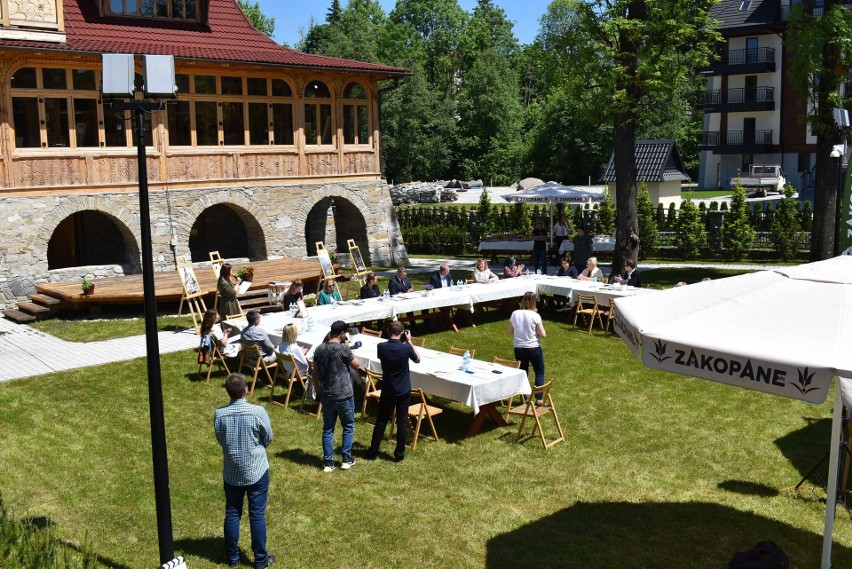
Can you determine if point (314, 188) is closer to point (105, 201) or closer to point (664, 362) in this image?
point (105, 201)

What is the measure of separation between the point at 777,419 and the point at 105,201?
1611cm

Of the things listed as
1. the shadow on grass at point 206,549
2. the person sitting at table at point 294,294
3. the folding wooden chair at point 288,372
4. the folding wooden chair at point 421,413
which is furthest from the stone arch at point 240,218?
the shadow on grass at point 206,549

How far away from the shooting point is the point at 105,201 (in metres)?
21.4

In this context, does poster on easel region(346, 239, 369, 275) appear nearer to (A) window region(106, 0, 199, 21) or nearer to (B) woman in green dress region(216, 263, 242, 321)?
(B) woman in green dress region(216, 263, 242, 321)

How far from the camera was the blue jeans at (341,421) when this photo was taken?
31.7 feet

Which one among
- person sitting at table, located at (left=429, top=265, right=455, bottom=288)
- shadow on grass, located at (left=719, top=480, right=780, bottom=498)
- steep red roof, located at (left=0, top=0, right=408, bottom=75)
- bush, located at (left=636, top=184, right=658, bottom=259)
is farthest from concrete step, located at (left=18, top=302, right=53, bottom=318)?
bush, located at (left=636, top=184, right=658, bottom=259)

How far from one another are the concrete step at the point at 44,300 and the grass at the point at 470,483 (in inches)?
232

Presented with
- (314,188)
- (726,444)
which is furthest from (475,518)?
(314,188)

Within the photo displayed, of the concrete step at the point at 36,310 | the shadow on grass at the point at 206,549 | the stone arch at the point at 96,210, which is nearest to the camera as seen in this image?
the shadow on grass at the point at 206,549

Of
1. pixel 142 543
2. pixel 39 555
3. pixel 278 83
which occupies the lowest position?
pixel 142 543

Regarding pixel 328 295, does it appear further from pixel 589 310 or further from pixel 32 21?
pixel 32 21

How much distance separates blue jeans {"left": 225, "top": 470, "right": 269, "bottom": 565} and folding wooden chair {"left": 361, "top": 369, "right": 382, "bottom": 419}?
385cm

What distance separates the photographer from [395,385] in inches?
386

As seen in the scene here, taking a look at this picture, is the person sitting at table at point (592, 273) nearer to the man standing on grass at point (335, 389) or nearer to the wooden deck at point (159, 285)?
the wooden deck at point (159, 285)
